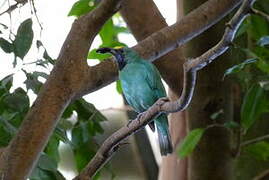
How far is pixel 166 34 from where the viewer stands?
1.50 metres

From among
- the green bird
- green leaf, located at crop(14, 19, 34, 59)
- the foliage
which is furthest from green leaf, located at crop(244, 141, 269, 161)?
green leaf, located at crop(14, 19, 34, 59)

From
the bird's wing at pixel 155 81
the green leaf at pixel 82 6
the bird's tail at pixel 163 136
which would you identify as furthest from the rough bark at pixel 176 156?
the green leaf at pixel 82 6

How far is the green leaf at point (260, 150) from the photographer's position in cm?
167

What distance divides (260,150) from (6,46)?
2.58 ft

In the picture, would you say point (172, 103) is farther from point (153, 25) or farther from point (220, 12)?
point (153, 25)

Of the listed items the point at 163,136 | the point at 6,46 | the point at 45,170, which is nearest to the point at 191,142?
the point at 163,136

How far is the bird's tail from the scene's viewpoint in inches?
63.5

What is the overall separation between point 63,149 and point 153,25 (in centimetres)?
124

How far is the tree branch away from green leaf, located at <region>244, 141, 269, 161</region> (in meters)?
0.61

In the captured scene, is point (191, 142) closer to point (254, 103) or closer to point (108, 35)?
point (254, 103)

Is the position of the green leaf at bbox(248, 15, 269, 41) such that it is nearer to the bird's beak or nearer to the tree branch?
the bird's beak

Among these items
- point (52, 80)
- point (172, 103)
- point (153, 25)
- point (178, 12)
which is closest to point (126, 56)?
point (153, 25)

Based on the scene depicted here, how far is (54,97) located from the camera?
48.0 inches

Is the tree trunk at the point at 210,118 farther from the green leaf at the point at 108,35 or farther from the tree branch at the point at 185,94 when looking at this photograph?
the tree branch at the point at 185,94
